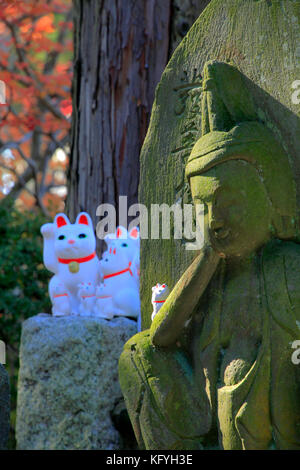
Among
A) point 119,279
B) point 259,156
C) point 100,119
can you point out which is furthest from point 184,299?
point 100,119

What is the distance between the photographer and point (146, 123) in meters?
5.08

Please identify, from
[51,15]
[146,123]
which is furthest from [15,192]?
[146,123]

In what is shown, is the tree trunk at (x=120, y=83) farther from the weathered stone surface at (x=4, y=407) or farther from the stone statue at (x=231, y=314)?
the stone statue at (x=231, y=314)

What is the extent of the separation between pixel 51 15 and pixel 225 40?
486cm

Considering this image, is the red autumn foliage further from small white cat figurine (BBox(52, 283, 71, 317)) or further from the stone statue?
the stone statue

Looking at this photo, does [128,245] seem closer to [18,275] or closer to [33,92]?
[18,275]

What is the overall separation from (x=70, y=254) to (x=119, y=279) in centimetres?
34

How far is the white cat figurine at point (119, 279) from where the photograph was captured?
13.2 ft

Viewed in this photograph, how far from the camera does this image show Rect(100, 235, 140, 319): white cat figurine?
4.02m

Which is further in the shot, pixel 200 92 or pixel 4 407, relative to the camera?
pixel 4 407

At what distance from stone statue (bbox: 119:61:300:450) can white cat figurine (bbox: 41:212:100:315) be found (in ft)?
4.94

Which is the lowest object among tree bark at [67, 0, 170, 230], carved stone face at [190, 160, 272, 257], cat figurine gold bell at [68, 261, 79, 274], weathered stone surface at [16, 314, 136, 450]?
weathered stone surface at [16, 314, 136, 450]

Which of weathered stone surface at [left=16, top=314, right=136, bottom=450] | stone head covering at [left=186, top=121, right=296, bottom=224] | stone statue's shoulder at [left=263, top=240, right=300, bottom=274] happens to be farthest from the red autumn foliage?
stone statue's shoulder at [left=263, top=240, right=300, bottom=274]

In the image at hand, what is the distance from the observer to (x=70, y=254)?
156 inches
